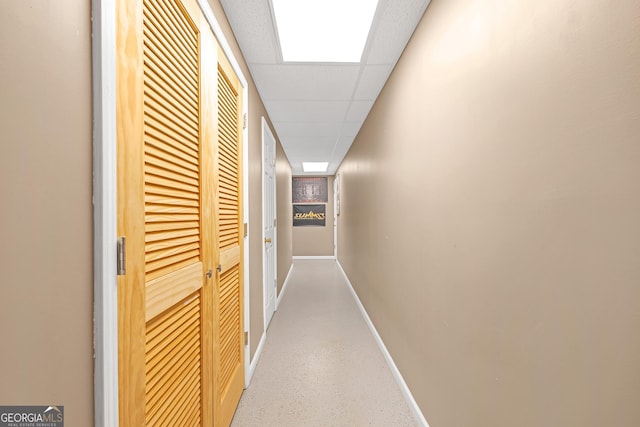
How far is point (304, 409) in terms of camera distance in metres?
1.92

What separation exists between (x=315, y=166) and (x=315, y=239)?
2363 mm

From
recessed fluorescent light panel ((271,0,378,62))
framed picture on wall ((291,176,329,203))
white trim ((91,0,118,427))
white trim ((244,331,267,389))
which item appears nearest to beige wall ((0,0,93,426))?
white trim ((91,0,118,427))

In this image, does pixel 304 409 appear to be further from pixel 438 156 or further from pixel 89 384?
pixel 438 156

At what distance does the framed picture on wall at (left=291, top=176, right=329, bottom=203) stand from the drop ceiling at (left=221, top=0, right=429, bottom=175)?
4045 millimetres

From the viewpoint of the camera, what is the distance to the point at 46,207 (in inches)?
22.3

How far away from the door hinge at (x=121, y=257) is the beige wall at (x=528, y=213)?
115 cm

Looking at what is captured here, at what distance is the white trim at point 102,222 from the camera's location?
688 millimetres

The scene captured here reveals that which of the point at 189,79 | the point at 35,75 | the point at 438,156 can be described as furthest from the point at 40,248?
the point at 438,156

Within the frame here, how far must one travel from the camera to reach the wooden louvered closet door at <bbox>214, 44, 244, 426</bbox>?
1.60 metres

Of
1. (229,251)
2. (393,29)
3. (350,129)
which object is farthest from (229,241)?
(350,129)

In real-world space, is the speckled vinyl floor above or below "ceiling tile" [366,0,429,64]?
below

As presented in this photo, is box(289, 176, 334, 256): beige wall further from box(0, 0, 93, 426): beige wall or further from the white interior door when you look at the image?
box(0, 0, 93, 426): beige wall

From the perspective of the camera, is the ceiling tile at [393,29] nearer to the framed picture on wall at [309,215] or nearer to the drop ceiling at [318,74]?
the drop ceiling at [318,74]

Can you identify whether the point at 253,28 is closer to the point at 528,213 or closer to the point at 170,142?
the point at 170,142
